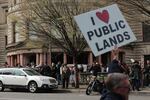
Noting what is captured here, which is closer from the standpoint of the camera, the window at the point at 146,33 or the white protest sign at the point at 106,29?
the white protest sign at the point at 106,29

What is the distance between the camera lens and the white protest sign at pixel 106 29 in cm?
941

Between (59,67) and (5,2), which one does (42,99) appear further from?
(5,2)

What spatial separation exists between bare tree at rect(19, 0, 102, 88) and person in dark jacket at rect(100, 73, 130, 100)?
25913mm

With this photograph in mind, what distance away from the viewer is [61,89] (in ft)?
96.9

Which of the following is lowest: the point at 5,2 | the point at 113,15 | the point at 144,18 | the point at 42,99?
the point at 42,99

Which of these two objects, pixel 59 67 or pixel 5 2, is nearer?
pixel 59 67

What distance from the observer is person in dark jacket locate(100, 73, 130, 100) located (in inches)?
193

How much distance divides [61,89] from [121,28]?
2019cm

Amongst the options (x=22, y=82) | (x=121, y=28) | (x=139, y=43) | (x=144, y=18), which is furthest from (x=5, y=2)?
(x=121, y=28)

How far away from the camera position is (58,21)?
31516 millimetres

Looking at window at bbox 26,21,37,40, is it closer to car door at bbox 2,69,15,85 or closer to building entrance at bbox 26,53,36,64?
car door at bbox 2,69,15,85

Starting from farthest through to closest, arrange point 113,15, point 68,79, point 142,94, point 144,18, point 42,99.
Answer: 1. point 144,18
2. point 68,79
3. point 142,94
4. point 42,99
5. point 113,15

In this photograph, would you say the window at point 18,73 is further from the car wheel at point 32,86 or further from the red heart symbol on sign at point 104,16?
the red heart symbol on sign at point 104,16

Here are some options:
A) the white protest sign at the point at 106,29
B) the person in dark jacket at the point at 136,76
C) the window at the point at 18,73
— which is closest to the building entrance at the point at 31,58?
the window at the point at 18,73
